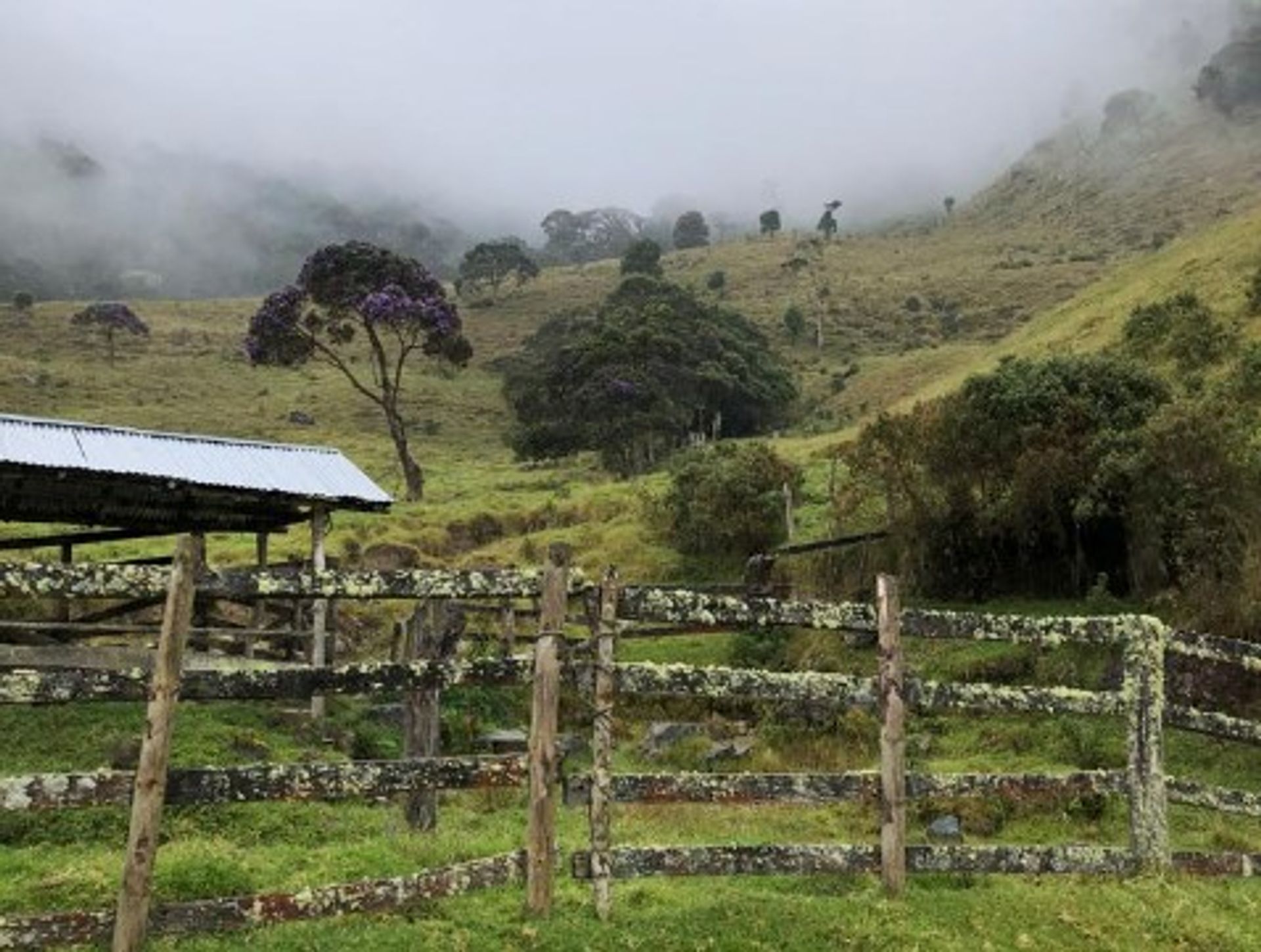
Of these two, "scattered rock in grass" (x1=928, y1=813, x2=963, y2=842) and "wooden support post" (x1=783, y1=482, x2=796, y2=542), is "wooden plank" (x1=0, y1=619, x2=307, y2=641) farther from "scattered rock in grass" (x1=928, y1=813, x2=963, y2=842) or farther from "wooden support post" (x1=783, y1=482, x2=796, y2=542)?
"wooden support post" (x1=783, y1=482, x2=796, y2=542)

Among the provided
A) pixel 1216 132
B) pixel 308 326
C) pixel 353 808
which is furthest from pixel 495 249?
pixel 353 808

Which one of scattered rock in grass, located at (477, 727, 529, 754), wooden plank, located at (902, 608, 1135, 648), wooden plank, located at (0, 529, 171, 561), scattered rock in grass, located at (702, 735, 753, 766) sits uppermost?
wooden plank, located at (0, 529, 171, 561)

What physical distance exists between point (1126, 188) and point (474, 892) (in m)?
154

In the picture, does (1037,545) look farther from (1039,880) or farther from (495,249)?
(495,249)

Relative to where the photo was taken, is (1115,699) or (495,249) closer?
(1115,699)

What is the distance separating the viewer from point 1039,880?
9.79 meters

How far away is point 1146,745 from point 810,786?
3.20m

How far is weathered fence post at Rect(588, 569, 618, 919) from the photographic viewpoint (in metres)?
8.06

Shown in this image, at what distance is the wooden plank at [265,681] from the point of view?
671 cm

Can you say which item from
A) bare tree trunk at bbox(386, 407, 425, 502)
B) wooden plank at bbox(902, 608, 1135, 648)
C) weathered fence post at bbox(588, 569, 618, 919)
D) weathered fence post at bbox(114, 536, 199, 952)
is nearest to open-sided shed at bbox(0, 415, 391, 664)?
weathered fence post at bbox(114, 536, 199, 952)

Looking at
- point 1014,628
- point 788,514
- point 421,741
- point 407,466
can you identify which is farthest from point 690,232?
point 1014,628

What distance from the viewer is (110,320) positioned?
105 metres

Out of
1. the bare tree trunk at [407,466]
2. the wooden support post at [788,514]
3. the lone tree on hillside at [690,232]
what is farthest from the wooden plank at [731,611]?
the lone tree on hillside at [690,232]

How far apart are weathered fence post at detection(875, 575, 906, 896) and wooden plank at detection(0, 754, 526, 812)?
279cm
